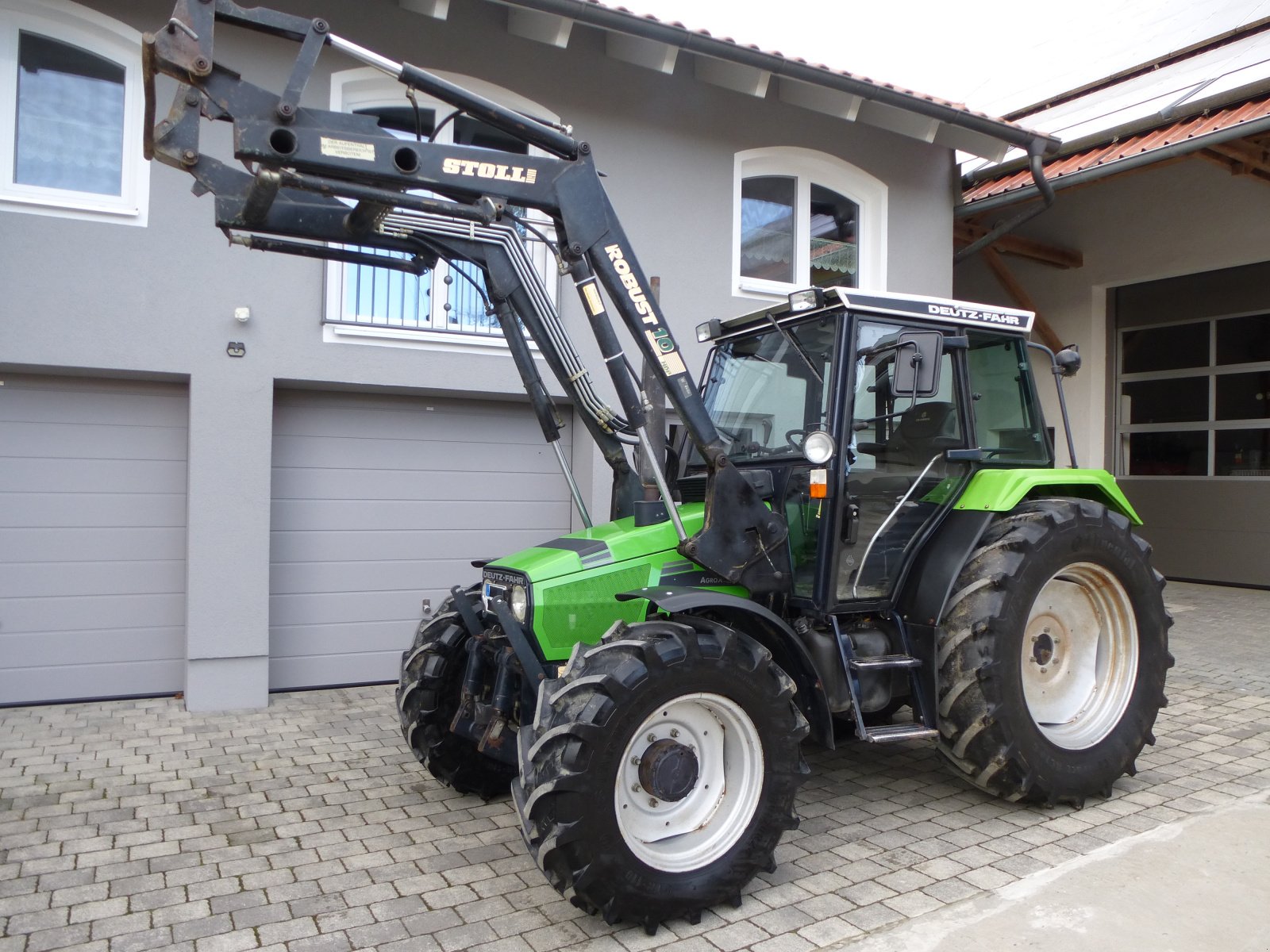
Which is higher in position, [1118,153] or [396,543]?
[1118,153]

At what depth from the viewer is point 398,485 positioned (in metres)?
6.91

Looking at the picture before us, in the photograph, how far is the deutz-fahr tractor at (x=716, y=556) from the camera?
122 inches

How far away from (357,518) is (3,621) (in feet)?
7.39

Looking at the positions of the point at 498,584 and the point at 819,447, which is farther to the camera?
the point at 498,584

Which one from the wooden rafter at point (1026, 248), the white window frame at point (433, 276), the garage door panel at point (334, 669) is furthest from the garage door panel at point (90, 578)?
the wooden rafter at point (1026, 248)

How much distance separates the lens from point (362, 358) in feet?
21.3

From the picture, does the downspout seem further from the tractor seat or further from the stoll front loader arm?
the stoll front loader arm

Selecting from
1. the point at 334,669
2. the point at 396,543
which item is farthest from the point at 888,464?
the point at 334,669

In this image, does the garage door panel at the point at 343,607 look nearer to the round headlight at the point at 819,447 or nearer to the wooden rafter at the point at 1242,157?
the round headlight at the point at 819,447

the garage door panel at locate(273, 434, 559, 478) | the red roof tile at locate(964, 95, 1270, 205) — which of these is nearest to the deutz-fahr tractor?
the garage door panel at locate(273, 434, 559, 478)

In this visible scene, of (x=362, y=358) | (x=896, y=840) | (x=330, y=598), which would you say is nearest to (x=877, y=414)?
(x=896, y=840)

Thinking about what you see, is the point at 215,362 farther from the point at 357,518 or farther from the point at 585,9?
the point at 585,9

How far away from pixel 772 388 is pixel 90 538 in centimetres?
461

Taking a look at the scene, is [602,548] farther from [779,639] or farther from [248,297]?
[248,297]
